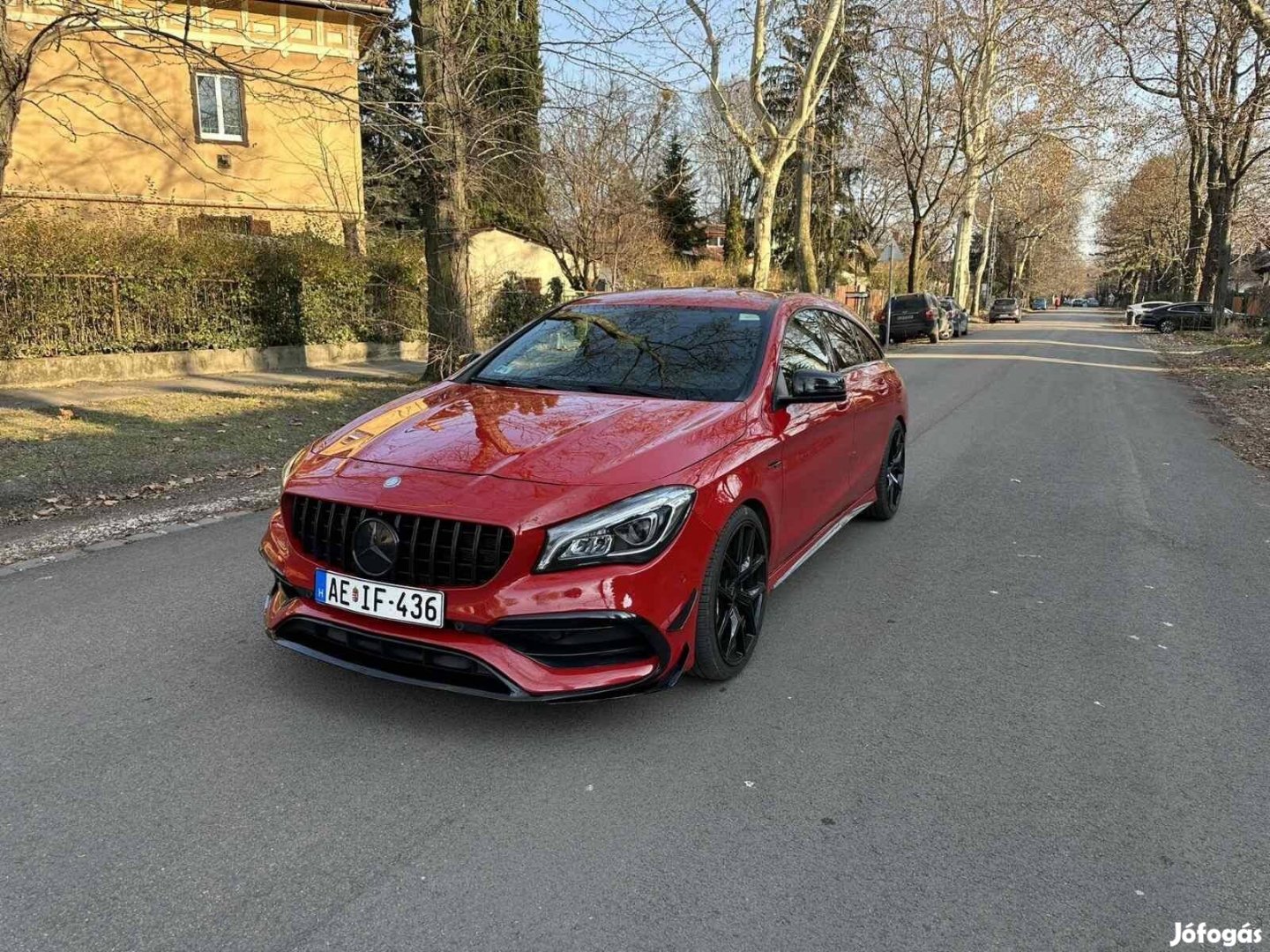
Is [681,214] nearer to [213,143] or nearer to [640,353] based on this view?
[213,143]

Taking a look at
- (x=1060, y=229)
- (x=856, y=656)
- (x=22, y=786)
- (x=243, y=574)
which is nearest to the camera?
(x=22, y=786)

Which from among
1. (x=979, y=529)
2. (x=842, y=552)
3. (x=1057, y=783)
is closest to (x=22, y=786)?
(x=1057, y=783)

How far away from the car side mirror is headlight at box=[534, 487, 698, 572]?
1.29 m

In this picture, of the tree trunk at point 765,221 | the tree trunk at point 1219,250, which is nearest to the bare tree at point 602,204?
the tree trunk at point 765,221

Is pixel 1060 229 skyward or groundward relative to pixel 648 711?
skyward

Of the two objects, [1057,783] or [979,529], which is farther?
[979,529]

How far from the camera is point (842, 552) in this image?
5.55 meters

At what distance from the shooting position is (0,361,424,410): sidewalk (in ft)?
34.2

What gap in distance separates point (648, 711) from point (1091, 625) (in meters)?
2.46

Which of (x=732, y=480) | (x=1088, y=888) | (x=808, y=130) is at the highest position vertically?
(x=808, y=130)

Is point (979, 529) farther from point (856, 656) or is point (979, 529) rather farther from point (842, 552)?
point (856, 656)

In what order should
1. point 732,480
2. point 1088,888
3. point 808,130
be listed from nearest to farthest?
1. point 1088,888
2. point 732,480
3. point 808,130

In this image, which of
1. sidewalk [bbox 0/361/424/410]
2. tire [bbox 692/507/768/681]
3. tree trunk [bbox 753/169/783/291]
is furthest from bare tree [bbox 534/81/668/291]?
tire [bbox 692/507/768/681]

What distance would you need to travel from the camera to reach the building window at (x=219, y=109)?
772 inches
